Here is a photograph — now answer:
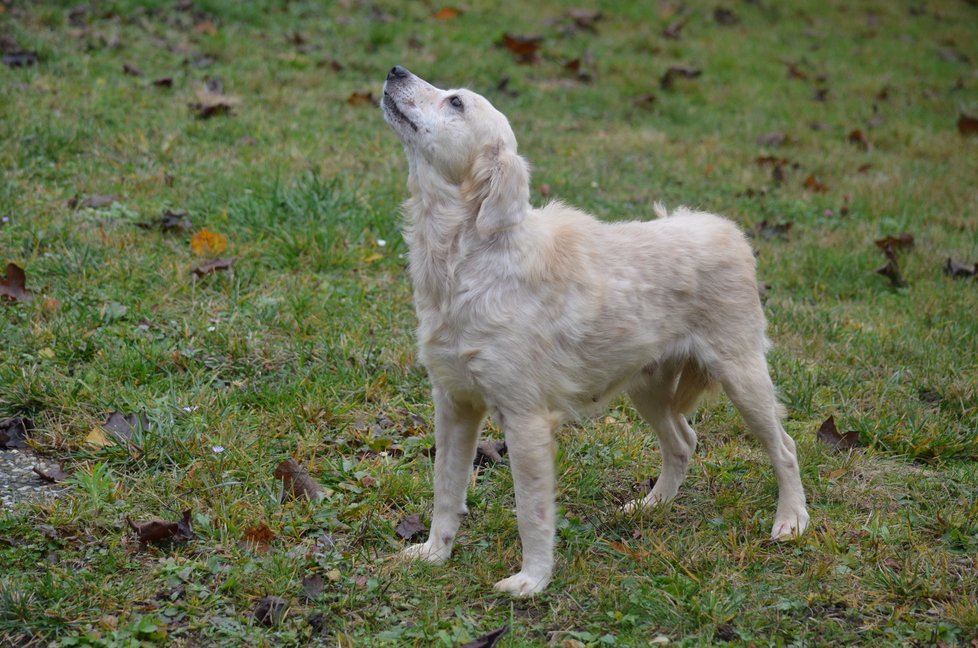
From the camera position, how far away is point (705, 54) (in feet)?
36.0

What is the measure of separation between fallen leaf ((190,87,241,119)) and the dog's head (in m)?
4.25

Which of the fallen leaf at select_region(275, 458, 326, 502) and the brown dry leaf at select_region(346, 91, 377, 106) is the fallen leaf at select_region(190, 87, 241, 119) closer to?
the brown dry leaf at select_region(346, 91, 377, 106)

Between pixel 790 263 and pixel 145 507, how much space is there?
4375mm

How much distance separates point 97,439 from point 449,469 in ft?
4.82

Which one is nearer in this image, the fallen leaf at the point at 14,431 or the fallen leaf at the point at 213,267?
the fallen leaf at the point at 14,431

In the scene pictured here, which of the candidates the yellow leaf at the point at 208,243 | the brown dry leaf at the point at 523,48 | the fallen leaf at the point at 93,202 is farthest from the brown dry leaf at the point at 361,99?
the yellow leaf at the point at 208,243

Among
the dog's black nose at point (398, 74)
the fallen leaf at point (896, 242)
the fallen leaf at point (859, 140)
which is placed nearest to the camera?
the dog's black nose at point (398, 74)

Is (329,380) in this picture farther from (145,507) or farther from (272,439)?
(145,507)

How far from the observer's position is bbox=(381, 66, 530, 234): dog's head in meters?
3.50

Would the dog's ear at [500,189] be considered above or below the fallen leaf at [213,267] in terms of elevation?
above

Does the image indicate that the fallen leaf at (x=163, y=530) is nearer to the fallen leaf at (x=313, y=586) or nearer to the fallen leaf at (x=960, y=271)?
the fallen leaf at (x=313, y=586)

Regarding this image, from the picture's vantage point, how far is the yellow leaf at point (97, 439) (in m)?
→ 4.04

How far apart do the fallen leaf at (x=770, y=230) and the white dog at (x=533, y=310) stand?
3.09 m

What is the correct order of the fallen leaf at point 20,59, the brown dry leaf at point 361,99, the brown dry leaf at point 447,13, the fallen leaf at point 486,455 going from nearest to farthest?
the fallen leaf at point 486,455 → the fallen leaf at point 20,59 → the brown dry leaf at point 361,99 → the brown dry leaf at point 447,13
